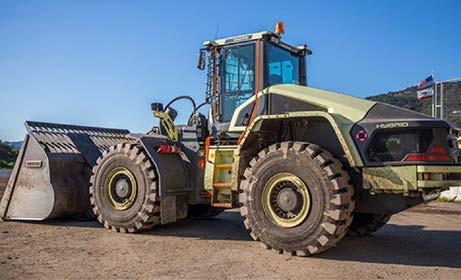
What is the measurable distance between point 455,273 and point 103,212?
512cm

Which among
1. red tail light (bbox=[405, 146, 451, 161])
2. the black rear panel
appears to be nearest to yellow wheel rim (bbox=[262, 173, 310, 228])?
the black rear panel

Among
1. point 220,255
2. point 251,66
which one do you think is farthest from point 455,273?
point 251,66

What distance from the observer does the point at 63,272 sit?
5.07 meters

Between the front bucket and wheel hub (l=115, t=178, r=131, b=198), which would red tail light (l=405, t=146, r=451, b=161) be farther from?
the front bucket

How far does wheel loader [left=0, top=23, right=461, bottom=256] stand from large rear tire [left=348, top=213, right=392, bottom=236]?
0.02m

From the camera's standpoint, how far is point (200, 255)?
5.98m

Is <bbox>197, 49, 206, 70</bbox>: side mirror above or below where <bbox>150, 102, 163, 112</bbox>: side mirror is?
above

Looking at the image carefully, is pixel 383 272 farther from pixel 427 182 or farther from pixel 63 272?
pixel 63 272

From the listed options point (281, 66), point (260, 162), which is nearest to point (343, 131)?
point (260, 162)

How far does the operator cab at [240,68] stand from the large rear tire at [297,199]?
1.19 meters

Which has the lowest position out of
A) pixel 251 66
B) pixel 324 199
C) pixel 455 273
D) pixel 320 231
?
pixel 455 273

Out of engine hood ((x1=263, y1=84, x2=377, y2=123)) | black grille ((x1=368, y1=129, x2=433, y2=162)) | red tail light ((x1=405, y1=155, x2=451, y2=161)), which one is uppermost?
engine hood ((x1=263, y1=84, x2=377, y2=123))

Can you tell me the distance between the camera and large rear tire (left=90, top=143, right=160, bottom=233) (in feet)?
24.0

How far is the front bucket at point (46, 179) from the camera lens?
8.22 metres
